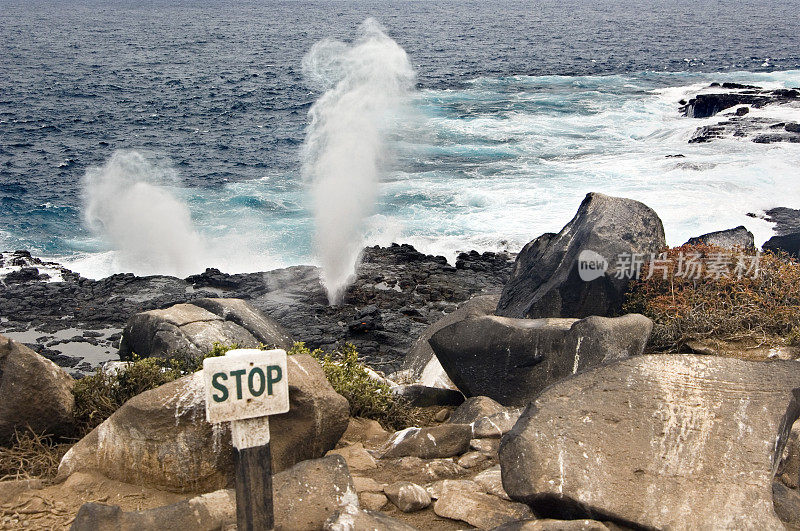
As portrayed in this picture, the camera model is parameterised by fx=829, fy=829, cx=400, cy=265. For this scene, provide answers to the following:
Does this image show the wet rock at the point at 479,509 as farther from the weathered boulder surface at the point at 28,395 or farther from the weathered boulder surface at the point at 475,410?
the weathered boulder surface at the point at 28,395

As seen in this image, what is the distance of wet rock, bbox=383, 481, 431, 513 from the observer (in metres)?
6.28

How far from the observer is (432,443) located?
24.2 ft

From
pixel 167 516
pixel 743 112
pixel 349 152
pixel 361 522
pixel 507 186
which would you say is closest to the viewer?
pixel 361 522

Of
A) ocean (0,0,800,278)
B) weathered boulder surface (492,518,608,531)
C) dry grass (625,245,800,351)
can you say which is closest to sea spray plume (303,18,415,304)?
ocean (0,0,800,278)

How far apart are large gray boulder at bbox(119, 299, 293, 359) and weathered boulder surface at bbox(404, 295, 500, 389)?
217 centimetres

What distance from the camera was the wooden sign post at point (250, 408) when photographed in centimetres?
479

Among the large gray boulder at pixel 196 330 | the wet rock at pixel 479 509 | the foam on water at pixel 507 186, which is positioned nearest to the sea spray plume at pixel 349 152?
the foam on water at pixel 507 186

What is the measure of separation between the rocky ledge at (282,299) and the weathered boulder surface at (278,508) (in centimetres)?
837

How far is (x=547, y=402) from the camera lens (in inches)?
243

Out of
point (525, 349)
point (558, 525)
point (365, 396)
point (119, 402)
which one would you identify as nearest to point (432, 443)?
point (365, 396)

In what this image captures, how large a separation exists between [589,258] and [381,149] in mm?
23122

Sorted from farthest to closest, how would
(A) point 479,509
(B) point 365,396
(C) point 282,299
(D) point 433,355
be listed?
1. (C) point 282,299
2. (D) point 433,355
3. (B) point 365,396
4. (A) point 479,509

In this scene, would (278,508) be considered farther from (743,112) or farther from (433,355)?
(743,112)

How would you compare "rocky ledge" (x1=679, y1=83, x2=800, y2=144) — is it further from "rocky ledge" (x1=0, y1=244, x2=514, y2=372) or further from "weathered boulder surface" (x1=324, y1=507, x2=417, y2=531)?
"weathered boulder surface" (x1=324, y1=507, x2=417, y2=531)
